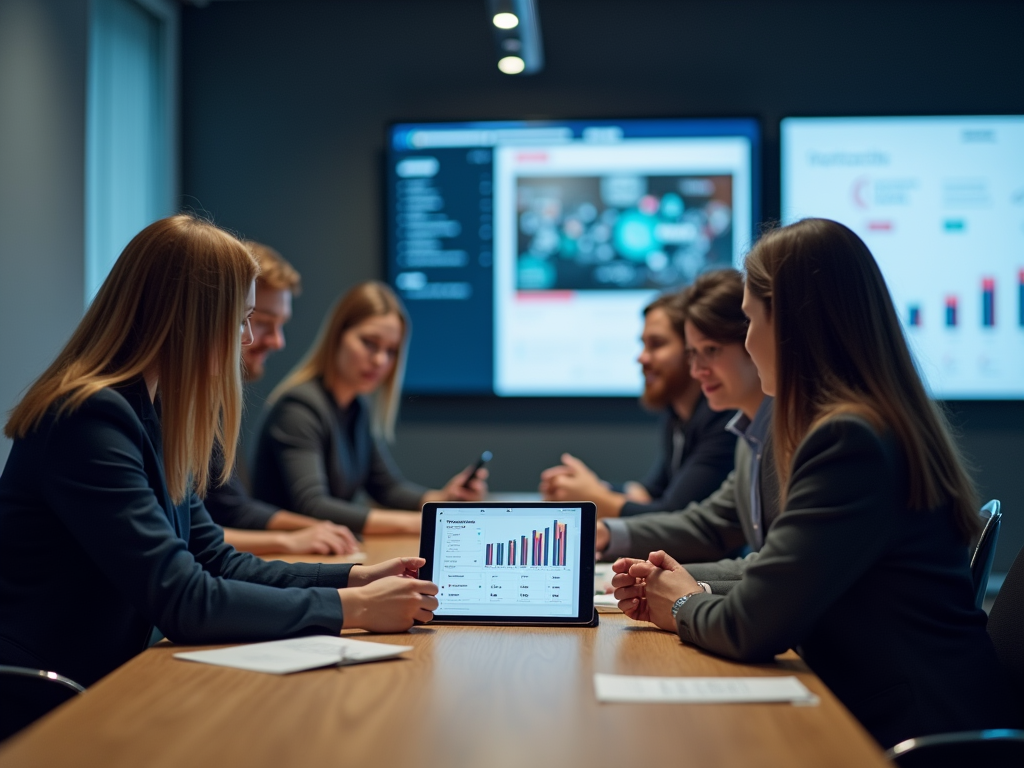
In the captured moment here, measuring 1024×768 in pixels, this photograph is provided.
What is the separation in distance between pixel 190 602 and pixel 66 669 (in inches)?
10.2

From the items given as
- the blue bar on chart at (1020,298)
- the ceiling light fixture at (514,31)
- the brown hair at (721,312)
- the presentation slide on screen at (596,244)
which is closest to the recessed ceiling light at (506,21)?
the ceiling light fixture at (514,31)

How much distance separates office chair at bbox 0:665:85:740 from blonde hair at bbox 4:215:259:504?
353 mm

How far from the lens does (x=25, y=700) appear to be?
1468 millimetres

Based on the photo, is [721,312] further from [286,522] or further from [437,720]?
[437,720]

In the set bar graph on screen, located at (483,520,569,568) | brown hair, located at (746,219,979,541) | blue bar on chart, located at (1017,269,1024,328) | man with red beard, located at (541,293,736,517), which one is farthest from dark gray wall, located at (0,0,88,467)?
blue bar on chart, located at (1017,269,1024,328)

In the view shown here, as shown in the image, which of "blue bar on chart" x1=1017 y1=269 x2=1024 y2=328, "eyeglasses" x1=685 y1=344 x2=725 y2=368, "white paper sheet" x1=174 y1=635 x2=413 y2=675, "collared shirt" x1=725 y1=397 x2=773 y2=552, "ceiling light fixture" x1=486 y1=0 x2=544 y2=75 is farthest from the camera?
"blue bar on chart" x1=1017 y1=269 x2=1024 y2=328

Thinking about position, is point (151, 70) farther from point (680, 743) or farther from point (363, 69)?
point (680, 743)

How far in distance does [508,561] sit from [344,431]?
1.81 meters

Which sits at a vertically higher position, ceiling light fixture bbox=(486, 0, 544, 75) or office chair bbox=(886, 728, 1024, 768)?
ceiling light fixture bbox=(486, 0, 544, 75)

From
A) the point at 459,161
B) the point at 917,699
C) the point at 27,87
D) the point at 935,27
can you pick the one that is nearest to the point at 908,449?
the point at 917,699

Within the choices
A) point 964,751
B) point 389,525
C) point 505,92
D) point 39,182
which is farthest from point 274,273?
point 964,751

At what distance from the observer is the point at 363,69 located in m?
4.59

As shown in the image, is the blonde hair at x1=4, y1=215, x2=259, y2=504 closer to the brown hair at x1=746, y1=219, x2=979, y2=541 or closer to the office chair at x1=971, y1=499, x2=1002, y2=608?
the brown hair at x1=746, y1=219, x2=979, y2=541

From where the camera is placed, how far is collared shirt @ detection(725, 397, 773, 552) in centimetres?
204
